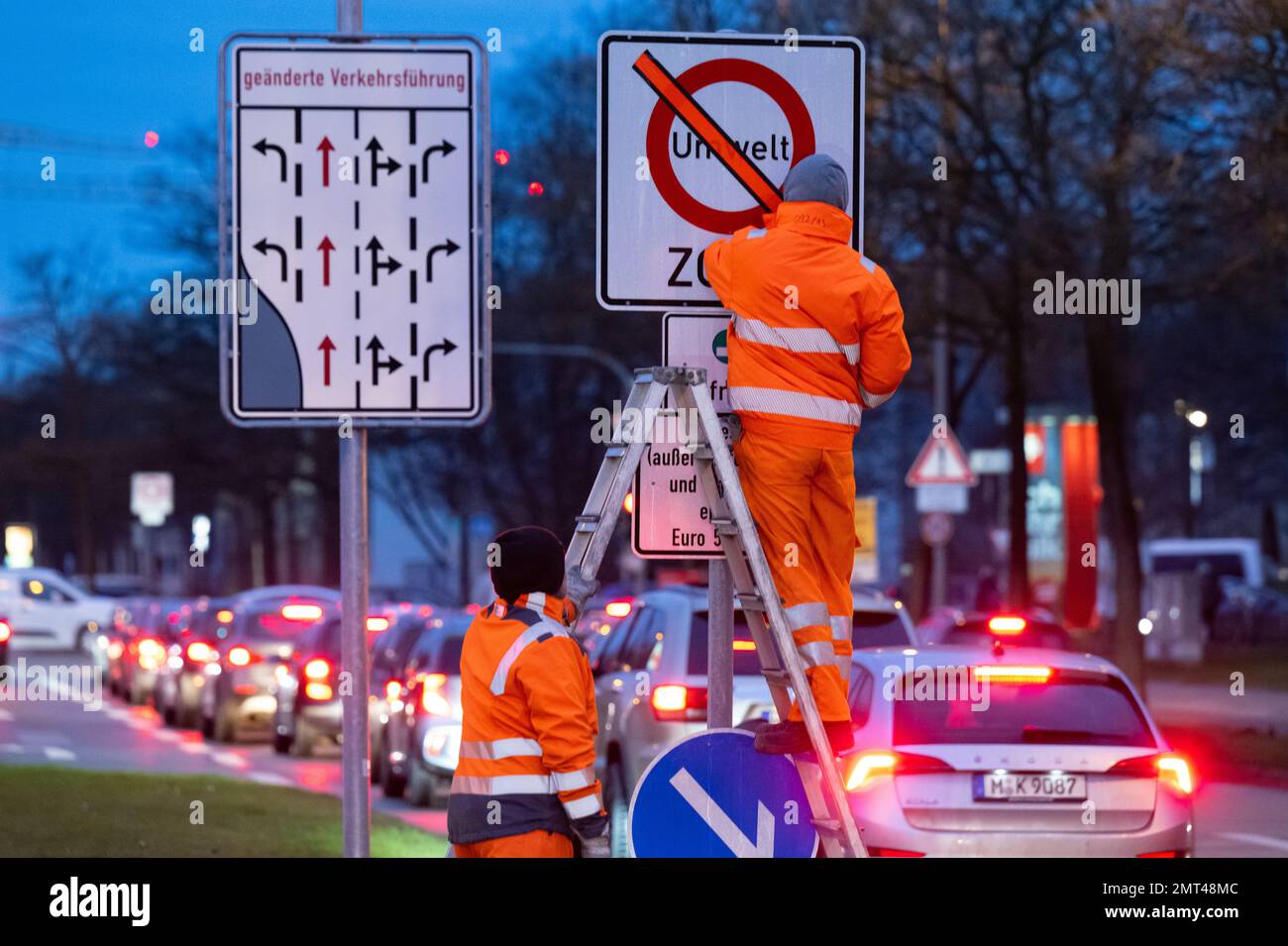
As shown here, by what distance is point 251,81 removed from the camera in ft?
21.3

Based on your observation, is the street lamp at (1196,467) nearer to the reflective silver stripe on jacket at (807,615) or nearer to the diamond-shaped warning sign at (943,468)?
the diamond-shaped warning sign at (943,468)

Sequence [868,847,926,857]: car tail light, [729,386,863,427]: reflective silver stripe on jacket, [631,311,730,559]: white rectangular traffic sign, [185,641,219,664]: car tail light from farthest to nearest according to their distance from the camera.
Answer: [185,641,219,664]: car tail light → [868,847,926,857]: car tail light → [631,311,730,559]: white rectangular traffic sign → [729,386,863,427]: reflective silver stripe on jacket

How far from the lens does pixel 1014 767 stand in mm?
9227

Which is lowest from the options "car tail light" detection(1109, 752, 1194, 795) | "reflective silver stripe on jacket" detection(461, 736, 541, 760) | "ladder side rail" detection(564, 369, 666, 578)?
"car tail light" detection(1109, 752, 1194, 795)

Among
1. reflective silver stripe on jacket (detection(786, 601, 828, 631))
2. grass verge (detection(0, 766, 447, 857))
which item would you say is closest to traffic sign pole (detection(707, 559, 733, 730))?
reflective silver stripe on jacket (detection(786, 601, 828, 631))

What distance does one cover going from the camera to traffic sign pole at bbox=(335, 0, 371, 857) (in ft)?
21.1

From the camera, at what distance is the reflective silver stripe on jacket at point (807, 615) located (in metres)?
6.16

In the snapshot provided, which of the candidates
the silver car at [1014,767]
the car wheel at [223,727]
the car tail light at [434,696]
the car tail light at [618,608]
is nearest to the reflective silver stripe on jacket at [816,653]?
the silver car at [1014,767]

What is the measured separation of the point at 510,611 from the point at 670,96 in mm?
1686

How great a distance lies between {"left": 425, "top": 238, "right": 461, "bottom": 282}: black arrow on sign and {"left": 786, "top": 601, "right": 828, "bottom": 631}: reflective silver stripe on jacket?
1.38 m

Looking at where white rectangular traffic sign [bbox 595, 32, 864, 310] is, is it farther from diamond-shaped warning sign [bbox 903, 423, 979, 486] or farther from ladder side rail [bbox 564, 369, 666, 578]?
diamond-shaped warning sign [bbox 903, 423, 979, 486]

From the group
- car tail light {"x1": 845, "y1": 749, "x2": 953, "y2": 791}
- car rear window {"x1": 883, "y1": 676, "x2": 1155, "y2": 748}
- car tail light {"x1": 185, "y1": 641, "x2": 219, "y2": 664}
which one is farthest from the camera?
car tail light {"x1": 185, "y1": 641, "x2": 219, "y2": 664}

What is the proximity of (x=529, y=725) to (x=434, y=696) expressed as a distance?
12578mm

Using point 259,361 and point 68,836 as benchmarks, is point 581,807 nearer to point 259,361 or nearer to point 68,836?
point 259,361
